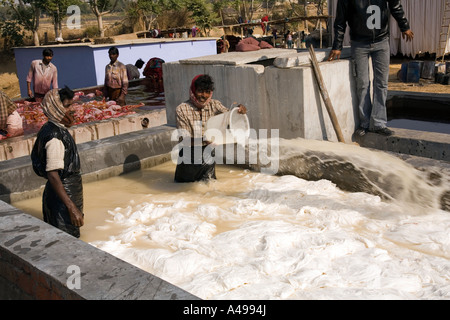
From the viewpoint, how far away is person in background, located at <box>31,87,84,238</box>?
12.8 ft

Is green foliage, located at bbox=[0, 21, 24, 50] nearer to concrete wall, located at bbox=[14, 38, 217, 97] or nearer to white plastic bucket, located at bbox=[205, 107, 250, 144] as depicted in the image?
concrete wall, located at bbox=[14, 38, 217, 97]

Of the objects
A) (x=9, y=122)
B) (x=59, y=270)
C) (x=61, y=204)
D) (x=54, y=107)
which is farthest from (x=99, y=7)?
(x=59, y=270)

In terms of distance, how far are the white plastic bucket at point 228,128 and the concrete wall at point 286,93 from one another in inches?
17.3

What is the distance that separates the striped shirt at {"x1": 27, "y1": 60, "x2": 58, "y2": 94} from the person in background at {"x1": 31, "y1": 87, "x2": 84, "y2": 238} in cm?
649

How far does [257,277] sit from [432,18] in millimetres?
16203

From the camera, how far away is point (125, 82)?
10.1 metres

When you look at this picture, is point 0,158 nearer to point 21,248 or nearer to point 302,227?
point 21,248

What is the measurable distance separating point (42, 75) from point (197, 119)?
5.91m

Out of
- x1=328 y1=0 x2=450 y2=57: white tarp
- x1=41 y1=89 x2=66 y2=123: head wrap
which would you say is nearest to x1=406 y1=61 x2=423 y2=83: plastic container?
x1=328 y1=0 x2=450 y2=57: white tarp

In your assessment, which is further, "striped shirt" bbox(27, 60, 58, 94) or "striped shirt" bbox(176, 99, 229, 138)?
"striped shirt" bbox(27, 60, 58, 94)

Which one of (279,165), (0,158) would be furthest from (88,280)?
(0,158)

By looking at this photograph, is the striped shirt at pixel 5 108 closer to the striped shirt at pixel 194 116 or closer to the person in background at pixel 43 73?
the person in background at pixel 43 73

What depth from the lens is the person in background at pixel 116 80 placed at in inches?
388

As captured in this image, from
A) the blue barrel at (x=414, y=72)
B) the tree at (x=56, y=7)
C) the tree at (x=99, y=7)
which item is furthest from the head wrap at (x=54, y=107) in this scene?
the tree at (x=99, y=7)
